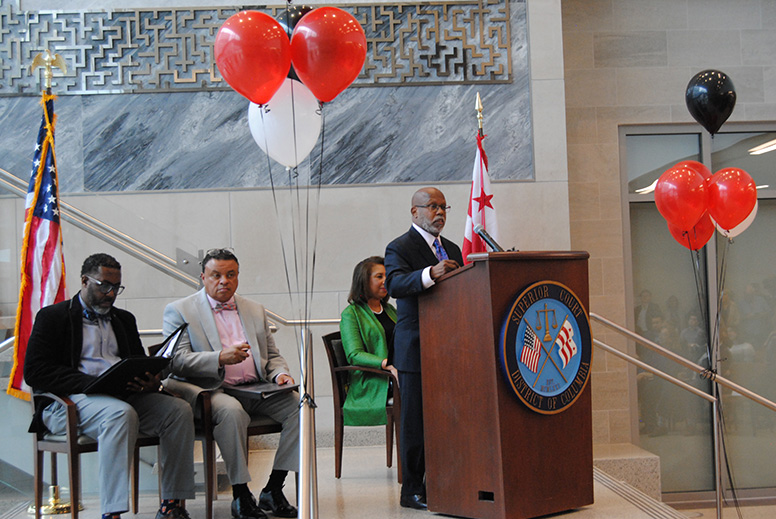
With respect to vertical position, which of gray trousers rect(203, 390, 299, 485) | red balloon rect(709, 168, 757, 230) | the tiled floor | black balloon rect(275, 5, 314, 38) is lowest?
the tiled floor

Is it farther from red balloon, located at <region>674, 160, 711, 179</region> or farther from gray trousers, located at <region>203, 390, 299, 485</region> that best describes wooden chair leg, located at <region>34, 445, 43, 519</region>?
red balloon, located at <region>674, 160, 711, 179</region>

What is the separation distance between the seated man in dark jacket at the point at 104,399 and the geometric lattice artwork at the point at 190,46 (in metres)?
2.78

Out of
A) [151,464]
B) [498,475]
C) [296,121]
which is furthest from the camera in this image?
[296,121]

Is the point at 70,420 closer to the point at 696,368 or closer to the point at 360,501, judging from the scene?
the point at 360,501

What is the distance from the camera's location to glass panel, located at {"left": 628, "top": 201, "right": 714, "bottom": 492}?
7.03m

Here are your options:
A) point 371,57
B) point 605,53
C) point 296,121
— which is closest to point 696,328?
point 605,53

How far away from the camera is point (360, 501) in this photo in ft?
12.3

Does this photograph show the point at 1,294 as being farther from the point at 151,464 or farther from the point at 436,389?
the point at 436,389

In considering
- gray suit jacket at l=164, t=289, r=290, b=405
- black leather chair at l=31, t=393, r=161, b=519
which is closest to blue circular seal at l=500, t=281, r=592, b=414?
gray suit jacket at l=164, t=289, r=290, b=405

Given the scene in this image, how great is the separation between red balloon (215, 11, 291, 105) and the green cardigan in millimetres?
1486

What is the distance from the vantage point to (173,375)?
3750mm

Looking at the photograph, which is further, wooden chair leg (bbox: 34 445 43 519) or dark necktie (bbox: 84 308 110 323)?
dark necktie (bbox: 84 308 110 323)

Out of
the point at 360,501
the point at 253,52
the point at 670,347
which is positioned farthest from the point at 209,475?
the point at 670,347

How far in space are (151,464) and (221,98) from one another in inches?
116
